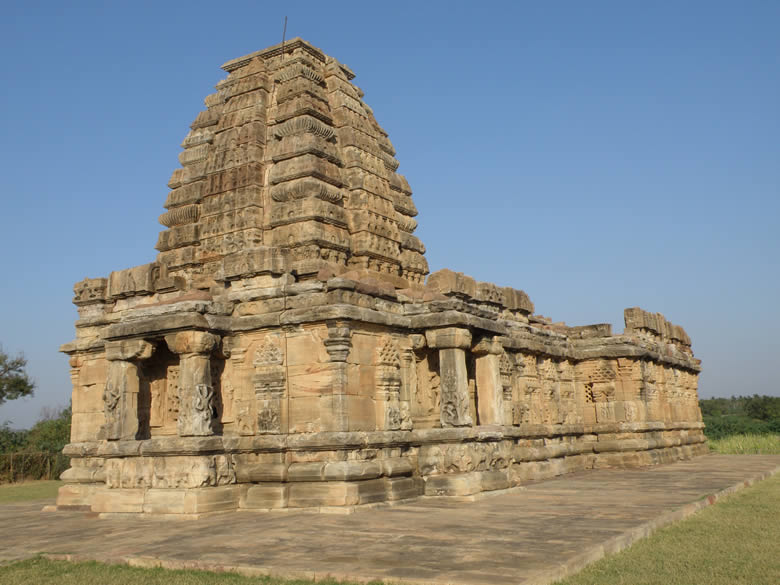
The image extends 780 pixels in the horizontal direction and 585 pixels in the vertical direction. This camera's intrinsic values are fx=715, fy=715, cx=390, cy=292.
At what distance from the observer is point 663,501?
11148 mm

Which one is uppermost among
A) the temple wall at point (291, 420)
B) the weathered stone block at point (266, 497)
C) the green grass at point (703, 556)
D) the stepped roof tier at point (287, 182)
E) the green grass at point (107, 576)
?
the stepped roof tier at point (287, 182)

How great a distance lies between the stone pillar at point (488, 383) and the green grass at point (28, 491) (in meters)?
11.1

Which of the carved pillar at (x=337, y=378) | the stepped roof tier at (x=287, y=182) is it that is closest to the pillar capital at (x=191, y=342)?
the stepped roof tier at (x=287, y=182)

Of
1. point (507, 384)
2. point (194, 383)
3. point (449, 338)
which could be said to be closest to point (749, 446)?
point (507, 384)

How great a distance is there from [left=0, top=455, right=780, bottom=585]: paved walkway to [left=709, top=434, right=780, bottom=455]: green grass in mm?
16288

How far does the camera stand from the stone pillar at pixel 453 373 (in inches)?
497

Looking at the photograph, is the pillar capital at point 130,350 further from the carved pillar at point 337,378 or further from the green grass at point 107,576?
the green grass at point 107,576

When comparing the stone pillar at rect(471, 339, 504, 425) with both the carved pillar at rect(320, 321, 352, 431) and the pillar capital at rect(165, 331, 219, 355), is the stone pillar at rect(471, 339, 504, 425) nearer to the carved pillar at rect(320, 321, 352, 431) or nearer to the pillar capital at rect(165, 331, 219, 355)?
the carved pillar at rect(320, 321, 352, 431)

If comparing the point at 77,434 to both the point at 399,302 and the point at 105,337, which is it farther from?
the point at 399,302

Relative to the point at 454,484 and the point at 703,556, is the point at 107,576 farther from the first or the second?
the point at 454,484

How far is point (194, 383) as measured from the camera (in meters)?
11.8

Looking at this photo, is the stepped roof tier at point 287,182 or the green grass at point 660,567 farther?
the stepped roof tier at point 287,182

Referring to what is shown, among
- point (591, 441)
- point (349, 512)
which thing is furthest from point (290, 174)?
point (591, 441)

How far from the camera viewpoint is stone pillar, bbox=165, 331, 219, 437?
38.1 ft
